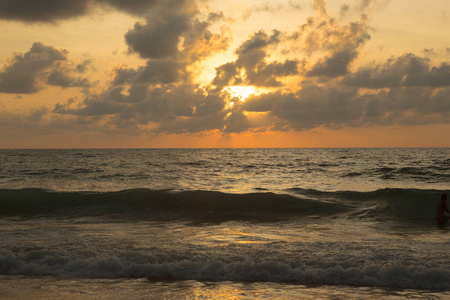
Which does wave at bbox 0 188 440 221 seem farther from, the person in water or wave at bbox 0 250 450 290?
wave at bbox 0 250 450 290

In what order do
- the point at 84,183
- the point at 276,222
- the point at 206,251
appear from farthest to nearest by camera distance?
the point at 84,183 → the point at 276,222 → the point at 206,251

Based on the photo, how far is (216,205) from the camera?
22453mm

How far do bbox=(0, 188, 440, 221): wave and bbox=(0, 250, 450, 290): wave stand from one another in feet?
31.3

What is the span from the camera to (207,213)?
20.8 m

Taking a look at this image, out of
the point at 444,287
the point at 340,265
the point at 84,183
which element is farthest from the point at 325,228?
the point at 84,183

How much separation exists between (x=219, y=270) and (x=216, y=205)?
519 inches

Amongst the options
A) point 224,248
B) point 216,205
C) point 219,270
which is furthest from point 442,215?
point 219,270

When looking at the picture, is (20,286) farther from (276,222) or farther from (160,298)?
(276,222)

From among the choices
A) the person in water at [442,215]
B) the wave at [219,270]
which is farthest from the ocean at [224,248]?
the person in water at [442,215]

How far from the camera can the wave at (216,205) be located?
2020cm

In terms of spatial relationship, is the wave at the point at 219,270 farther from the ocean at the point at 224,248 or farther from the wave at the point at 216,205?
the wave at the point at 216,205

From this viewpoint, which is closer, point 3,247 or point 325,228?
point 3,247

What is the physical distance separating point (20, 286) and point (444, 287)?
9.17 meters

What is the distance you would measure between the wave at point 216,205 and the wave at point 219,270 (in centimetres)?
953
